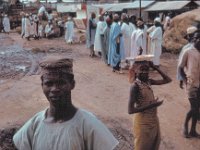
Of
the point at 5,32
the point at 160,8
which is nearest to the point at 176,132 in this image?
the point at 160,8

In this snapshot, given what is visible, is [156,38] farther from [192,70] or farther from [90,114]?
[90,114]

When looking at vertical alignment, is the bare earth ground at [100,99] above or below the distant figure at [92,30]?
below

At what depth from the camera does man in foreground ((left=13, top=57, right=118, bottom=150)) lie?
189cm

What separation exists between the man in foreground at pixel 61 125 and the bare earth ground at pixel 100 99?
342cm

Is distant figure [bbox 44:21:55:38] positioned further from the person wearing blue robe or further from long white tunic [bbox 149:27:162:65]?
long white tunic [bbox 149:27:162:65]

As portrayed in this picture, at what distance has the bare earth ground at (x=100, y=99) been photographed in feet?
19.1

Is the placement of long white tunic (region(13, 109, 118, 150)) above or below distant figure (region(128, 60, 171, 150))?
above

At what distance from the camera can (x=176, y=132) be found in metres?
5.97

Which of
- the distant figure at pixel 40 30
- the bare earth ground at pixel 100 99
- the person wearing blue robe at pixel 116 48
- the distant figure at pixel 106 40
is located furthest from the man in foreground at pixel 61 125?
the distant figure at pixel 40 30

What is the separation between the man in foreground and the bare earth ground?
342cm

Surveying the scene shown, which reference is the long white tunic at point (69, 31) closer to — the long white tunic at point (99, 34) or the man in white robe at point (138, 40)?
the long white tunic at point (99, 34)

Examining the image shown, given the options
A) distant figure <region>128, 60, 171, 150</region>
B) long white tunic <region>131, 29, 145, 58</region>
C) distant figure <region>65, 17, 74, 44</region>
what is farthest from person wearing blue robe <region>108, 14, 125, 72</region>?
distant figure <region>65, 17, 74, 44</region>

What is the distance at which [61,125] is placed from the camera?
6.30ft

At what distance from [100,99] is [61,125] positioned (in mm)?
6245
